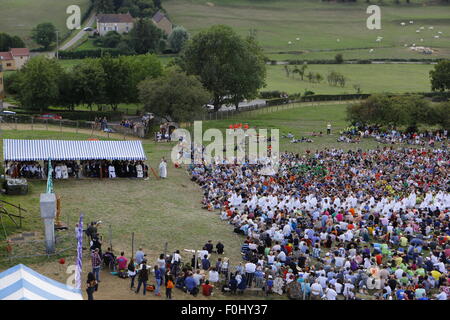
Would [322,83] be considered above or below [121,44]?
below

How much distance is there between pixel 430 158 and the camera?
43969mm

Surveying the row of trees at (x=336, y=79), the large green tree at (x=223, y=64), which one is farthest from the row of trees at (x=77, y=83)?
the row of trees at (x=336, y=79)

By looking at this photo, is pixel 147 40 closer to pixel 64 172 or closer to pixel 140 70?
pixel 140 70

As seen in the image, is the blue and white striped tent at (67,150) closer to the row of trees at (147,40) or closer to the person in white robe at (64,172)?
the person in white robe at (64,172)

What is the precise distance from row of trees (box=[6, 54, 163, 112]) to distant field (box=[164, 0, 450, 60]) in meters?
60.4

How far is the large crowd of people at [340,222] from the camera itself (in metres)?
21.9

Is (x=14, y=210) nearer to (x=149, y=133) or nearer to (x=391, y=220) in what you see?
(x=391, y=220)

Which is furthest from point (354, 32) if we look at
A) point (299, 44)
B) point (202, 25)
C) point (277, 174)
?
point (277, 174)

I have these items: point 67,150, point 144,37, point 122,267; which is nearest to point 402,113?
point 67,150

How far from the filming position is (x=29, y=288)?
15.8m

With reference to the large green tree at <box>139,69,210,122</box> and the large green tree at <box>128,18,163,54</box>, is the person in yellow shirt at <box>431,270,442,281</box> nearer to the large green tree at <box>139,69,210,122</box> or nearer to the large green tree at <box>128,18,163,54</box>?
the large green tree at <box>139,69,210,122</box>

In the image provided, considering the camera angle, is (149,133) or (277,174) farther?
(149,133)
